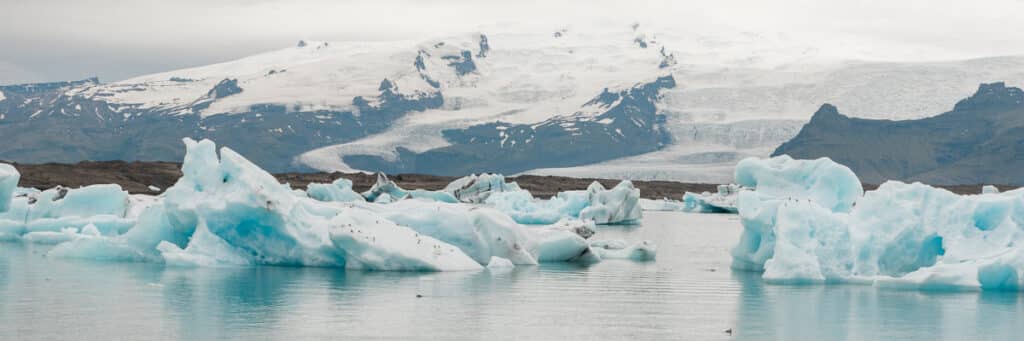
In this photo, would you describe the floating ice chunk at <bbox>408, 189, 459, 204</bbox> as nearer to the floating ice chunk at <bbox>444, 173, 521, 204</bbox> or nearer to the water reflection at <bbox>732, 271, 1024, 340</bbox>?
the floating ice chunk at <bbox>444, 173, 521, 204</bbox>

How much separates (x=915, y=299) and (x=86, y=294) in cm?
1089

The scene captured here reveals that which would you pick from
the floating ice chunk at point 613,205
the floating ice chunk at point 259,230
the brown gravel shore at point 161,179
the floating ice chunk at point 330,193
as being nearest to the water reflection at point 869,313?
the floating ice chunk at point 259,230

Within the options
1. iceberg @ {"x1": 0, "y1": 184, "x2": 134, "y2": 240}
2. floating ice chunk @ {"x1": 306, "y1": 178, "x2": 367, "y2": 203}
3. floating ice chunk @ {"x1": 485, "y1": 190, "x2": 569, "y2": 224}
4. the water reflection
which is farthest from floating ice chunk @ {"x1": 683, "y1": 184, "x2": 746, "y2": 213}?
the water reflection

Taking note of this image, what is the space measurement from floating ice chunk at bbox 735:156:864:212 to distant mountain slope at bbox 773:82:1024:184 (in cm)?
11928

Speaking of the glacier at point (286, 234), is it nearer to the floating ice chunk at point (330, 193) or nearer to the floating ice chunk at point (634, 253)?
the floating ice chunk at point (634, 253)

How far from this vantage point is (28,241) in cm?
2830

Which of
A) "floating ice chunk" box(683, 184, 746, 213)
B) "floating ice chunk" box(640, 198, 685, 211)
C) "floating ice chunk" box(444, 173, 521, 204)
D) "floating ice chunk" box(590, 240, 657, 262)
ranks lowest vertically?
"floating ice chunk" box(640, 198, 685, 211)

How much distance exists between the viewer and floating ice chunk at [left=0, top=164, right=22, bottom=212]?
29609 mm

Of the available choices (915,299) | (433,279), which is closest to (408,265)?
A: (433,279)

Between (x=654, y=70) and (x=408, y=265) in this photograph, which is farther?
(x=654, y=70)

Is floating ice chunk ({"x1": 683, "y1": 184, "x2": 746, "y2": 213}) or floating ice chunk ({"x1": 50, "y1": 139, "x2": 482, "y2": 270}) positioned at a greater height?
floating ice chunk ({"x1": 50, "y1": 139, "x2": 482, "y2": 270})

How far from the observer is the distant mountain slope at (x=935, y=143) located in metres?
149

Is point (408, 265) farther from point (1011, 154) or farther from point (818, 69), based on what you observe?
point (1011, 154)

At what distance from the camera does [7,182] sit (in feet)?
97.7
